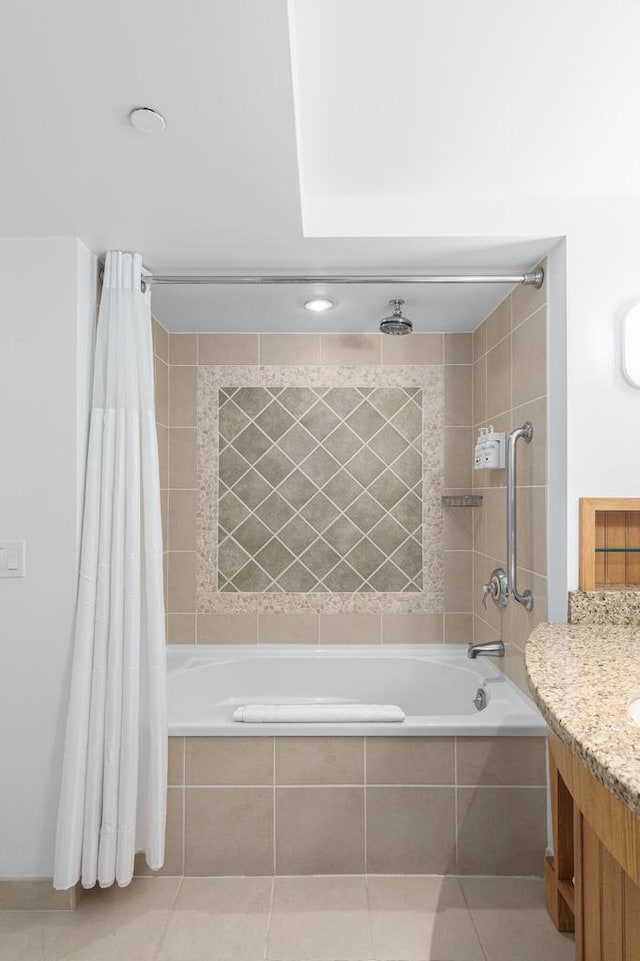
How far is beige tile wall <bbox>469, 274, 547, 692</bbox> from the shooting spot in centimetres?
230

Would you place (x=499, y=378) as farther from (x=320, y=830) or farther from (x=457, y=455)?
(x=320, y=830)

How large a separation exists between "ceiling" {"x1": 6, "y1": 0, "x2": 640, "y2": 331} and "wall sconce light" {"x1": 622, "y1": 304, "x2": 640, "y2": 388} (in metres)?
0.39

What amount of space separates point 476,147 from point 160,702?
2.01 meters

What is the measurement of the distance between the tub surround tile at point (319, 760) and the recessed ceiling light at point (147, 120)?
190 cm

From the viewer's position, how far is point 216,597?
10.8 feet

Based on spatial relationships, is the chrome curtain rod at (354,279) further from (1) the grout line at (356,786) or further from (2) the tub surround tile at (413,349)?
(1) the grout line at (356,786)

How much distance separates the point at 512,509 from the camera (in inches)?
97.2

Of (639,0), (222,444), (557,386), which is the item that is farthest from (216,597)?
(639,0)

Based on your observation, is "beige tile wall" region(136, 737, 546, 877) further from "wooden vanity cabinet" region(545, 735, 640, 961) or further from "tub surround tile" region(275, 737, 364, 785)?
"wooden vanity cabinet" region(545, 735, 640, 961)

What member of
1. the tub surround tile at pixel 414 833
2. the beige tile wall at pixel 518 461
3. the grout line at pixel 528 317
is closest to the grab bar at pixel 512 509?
the beige tile wall at pixel 518 461

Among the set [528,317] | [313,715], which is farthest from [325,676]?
[528,317]

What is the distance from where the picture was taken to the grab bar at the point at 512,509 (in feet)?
7.92

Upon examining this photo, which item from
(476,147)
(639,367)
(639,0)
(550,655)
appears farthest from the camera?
(639,367)

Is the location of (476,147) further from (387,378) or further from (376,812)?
(376,812)
